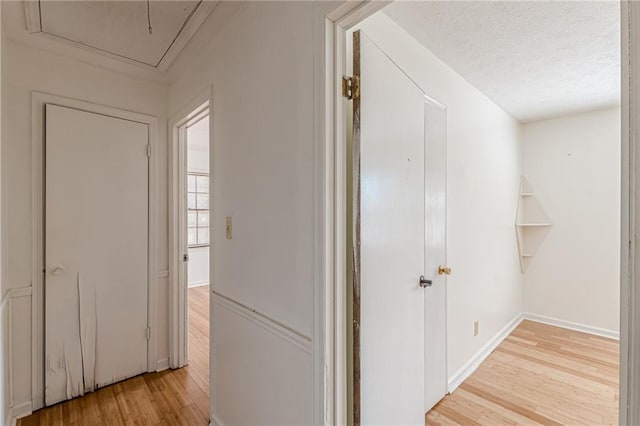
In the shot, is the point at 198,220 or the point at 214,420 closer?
the point at 214,420

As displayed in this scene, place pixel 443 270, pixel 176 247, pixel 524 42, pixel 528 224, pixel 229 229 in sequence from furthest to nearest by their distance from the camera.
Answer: pixel 528 224
pixel 176 247
pixel 443 270
pixel 524 42
pixel 229 229

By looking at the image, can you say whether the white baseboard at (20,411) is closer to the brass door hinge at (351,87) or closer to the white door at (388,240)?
the white door at (388,240)

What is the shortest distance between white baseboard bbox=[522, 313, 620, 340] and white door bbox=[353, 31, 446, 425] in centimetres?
307

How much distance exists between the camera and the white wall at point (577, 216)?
331cm

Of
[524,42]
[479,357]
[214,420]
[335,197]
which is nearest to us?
[335,197]

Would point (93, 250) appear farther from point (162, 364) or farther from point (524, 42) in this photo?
point (524, 42)

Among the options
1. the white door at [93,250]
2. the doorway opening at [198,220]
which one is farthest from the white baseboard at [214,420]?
the doorway opening at [198,220]

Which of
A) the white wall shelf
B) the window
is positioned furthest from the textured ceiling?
the white wall shelf

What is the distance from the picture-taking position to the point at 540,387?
2.34 metres

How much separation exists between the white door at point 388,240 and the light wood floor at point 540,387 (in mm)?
667

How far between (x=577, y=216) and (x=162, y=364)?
4.79 metres

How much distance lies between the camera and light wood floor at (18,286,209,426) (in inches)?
77.0

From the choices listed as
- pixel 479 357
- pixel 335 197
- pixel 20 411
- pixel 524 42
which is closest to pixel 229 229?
pixel 335 197

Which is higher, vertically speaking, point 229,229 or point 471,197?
point 471,197
